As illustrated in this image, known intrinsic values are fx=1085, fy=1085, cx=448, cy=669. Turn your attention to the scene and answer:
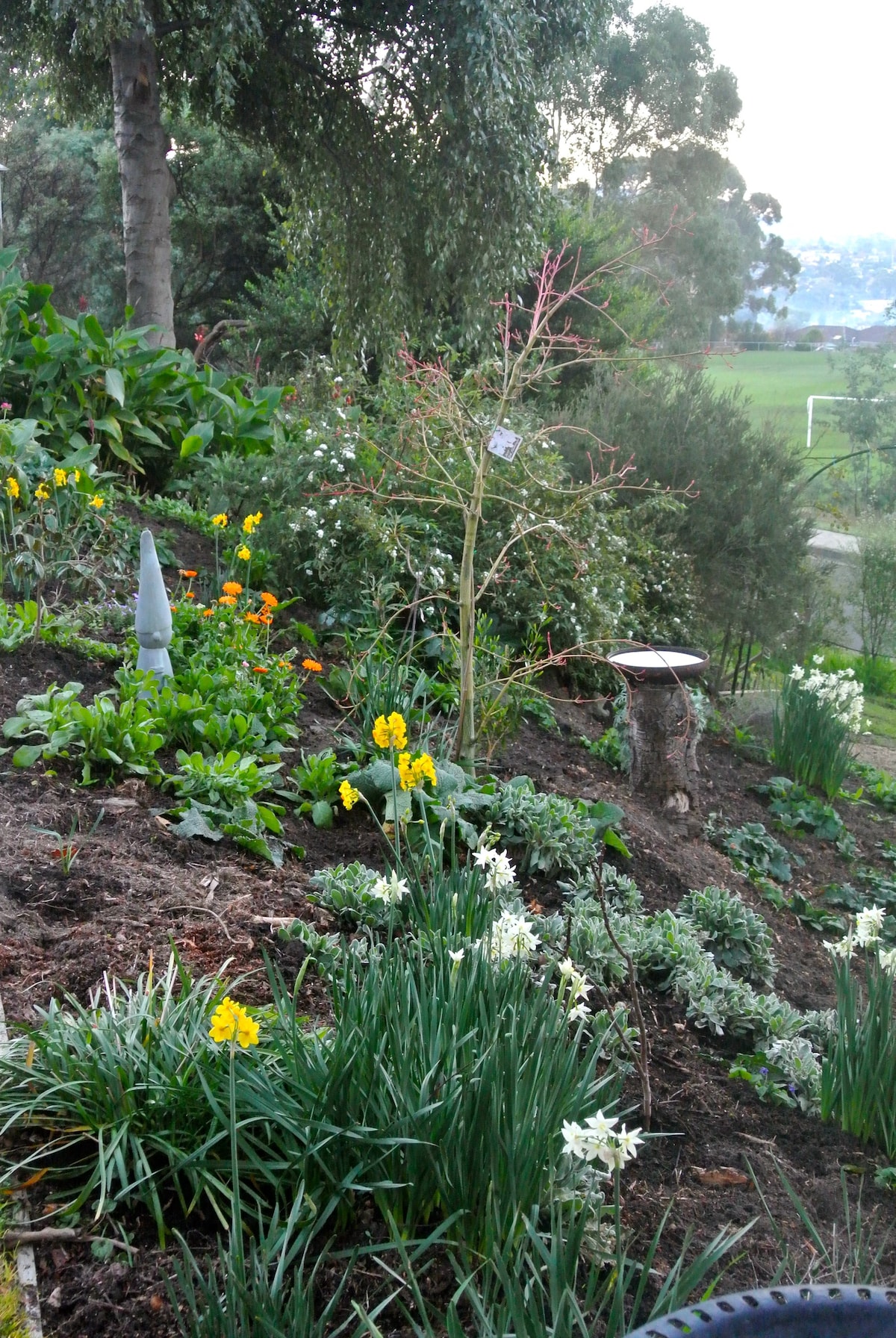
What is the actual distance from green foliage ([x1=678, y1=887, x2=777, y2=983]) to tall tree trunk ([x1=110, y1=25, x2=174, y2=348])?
267 inches

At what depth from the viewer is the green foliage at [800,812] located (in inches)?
202

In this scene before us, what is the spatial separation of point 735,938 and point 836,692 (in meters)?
2.84

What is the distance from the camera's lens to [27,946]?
221 cm

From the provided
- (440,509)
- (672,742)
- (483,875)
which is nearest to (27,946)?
(483,875)

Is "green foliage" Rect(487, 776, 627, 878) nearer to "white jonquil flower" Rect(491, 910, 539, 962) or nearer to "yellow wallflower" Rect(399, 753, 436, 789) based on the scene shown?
"yellow wallflower" Rect(399, 753, 436, 789)

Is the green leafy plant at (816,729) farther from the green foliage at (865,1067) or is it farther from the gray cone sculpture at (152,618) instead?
the green foliage at (865,1067)

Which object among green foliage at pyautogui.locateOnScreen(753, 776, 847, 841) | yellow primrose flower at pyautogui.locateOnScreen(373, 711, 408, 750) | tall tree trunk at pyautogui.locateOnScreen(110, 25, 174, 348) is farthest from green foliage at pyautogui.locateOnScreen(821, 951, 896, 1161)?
tall tree trunk at pyautogui.locateOnScreen(110, 25, 174, 348)

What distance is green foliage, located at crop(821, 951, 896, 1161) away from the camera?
207 cm

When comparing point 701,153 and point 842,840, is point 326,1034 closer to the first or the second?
point 842,840

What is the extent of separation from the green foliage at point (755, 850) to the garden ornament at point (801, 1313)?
3.57 m

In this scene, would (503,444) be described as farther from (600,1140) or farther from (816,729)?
(816,729)

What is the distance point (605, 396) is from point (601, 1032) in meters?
6.58

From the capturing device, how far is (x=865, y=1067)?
2074 mm

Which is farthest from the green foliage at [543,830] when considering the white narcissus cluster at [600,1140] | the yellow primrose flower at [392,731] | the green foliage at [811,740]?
the green foliage at [811,740]
